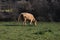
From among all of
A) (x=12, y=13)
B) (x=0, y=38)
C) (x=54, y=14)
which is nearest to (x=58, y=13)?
(x=54, y=14)

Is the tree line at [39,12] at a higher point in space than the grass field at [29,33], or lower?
lower

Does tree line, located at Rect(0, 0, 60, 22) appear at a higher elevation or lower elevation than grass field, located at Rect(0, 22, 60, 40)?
lower

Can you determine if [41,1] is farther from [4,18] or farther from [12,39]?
[12,39]

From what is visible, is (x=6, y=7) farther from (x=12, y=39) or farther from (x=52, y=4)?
(x=12, y=39)

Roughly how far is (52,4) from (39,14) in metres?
2.53

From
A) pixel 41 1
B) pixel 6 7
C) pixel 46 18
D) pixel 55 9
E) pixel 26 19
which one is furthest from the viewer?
pixel 6 7

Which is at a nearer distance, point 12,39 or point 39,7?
point 12,39

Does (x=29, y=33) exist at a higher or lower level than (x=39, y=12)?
higher

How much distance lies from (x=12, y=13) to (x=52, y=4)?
4531 millimetres

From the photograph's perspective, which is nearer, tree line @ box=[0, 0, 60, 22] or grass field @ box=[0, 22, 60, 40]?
grass field @ box=[0, 22, 60, 40]

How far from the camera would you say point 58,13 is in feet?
82.1

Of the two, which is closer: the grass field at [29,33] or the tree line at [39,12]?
the grass field at [29,33]

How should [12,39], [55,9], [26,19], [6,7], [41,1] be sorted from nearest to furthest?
[12,39]
[26,19]
[55,9]
[41,1]
[6,7]

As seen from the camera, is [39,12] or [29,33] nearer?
[29,33]
